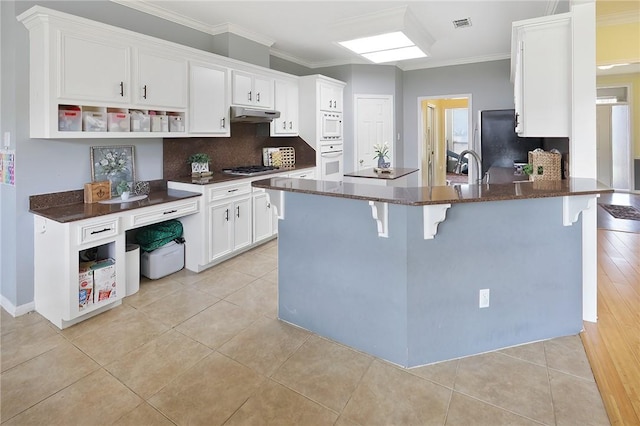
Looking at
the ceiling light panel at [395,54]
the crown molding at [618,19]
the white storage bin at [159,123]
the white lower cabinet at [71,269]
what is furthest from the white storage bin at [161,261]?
the crown molding at [618,19]

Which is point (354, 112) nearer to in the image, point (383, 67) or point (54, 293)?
point (383, 67)

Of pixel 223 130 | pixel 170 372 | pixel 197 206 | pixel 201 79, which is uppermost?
pixel 201 79

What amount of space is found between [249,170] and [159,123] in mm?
1419

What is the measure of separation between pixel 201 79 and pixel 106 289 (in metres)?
2.29

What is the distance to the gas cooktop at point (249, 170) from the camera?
454 centimetres

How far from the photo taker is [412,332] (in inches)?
85.1

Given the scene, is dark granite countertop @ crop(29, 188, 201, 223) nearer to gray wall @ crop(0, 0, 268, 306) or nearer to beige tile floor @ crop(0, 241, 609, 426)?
gray wall @ crop(0, 0, 268, 306)

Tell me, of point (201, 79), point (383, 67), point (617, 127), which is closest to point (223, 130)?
point (201, 79)

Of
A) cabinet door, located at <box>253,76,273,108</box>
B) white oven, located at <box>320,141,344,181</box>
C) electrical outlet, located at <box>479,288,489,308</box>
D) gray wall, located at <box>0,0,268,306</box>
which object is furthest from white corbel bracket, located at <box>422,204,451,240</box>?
white oven, located at <box>320,141,344,181</box>

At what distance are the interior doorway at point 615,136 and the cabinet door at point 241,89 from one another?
8014 mm

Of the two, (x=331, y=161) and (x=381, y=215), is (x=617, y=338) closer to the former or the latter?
(x=381, y=215)

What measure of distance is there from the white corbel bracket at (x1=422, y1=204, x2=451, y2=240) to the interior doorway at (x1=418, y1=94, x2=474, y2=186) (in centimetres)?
428

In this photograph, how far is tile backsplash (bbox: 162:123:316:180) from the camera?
13.4ft

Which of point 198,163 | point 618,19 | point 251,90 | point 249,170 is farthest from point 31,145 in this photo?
point 618,19
